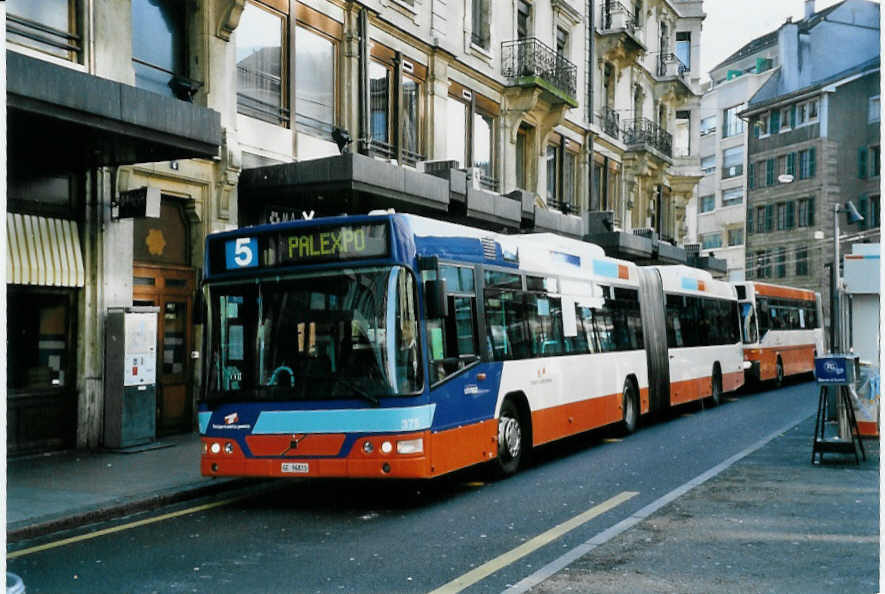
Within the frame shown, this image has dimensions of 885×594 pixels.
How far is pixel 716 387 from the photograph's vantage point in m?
21.2

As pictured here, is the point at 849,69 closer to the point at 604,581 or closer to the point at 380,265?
the point at 380,265

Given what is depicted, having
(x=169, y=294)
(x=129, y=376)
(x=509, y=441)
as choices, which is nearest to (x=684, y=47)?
(x=169, y=294)

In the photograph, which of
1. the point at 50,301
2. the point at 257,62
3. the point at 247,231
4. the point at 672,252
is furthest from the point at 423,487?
the point at 672,252

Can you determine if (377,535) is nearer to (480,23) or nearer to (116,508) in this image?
(116,508)

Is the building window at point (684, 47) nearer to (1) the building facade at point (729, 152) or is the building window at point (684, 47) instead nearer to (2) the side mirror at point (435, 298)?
(1) the building facade at point (729, 152)

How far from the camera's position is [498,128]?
2606 cm

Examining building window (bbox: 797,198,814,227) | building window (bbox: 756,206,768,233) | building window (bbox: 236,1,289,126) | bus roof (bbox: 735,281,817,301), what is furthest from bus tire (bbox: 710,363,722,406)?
building window (bbox: 756,206,768,233)

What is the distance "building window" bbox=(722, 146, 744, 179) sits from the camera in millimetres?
68000

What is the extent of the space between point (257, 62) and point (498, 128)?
33.9ft

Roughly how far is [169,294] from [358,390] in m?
7.32

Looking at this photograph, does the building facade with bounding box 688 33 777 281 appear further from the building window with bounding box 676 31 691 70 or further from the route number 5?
the route number 5

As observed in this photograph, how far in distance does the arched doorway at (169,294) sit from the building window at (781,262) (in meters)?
48.8

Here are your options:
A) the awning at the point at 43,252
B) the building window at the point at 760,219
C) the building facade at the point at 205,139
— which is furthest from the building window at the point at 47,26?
the building window at the point at 760,219

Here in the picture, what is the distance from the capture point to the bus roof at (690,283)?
62.6 ft
